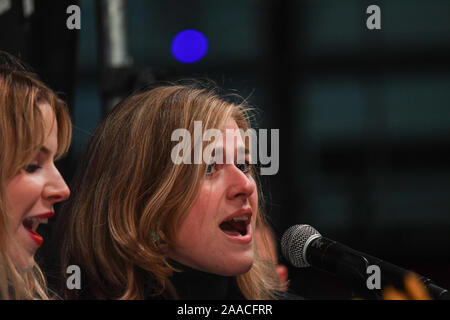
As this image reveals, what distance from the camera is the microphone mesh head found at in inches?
46.1

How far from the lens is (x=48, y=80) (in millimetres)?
1283

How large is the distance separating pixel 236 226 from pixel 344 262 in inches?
10.4

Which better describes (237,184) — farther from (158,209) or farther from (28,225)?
(28,225)

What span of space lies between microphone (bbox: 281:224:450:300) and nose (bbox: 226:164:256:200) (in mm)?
142

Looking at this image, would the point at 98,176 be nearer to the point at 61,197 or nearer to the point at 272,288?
the point at 61,197

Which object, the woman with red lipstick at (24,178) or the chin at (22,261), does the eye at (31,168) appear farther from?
the chin at (22,261)

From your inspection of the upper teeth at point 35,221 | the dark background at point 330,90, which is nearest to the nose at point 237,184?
the dark background at point 330,90

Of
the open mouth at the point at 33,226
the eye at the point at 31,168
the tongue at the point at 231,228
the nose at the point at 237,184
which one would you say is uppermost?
the eye at the point at 31,168

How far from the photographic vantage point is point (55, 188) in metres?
1.20

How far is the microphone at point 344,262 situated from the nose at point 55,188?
0.47 metres

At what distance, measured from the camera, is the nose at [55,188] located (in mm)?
1190

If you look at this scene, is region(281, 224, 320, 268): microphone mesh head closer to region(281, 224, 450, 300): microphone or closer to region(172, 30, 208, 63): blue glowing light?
region(281, 224, 450, 300): microphone

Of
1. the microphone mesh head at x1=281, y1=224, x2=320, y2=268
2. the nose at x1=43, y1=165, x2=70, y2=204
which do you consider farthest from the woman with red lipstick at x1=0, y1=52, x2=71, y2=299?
the microphone mesh head at x1=281, y1=224, x2=320, y2=268
